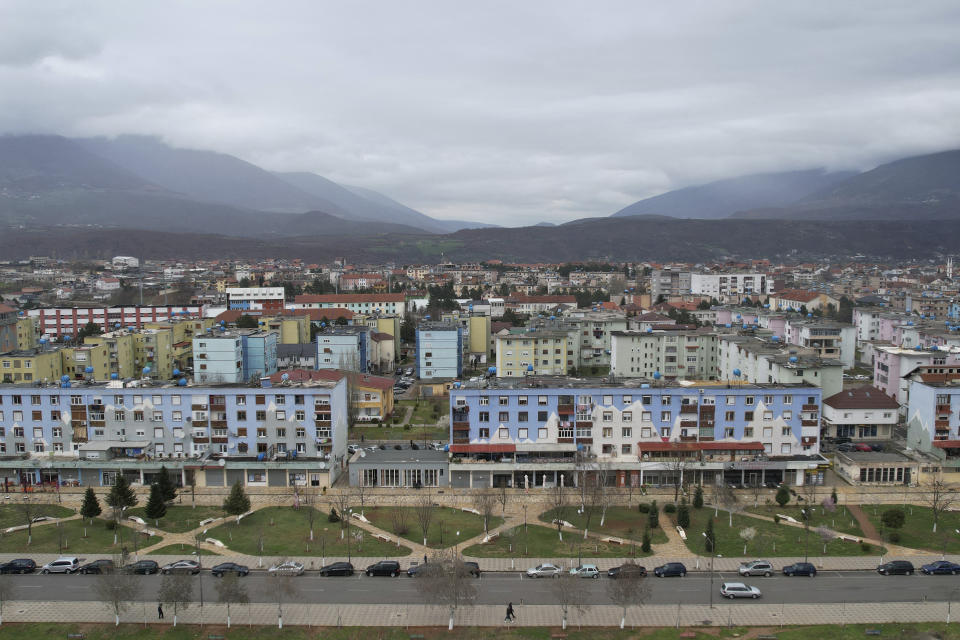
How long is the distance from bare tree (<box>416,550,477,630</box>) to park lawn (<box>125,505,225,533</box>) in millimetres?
12418

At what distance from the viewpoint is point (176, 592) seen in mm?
21109

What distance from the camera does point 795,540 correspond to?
27438 mm

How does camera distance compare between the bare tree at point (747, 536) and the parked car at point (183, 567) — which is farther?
the bare tree at point (747, 536)

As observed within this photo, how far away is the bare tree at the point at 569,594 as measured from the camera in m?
21.1

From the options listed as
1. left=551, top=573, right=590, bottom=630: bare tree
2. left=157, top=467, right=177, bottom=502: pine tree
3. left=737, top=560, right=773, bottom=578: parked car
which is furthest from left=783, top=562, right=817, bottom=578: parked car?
left=157, top=467, right=177, bottom=502: pine tree

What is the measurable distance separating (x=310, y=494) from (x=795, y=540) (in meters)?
20.5

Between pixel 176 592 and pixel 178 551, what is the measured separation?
630 centimetres

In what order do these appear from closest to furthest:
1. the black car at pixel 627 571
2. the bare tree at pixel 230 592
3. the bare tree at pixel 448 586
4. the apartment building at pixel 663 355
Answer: the bare tree at pixel 448 586
the bare tree at pixel 230 592
the black car at pixel 627 571
the apartment building at pixel 663 355

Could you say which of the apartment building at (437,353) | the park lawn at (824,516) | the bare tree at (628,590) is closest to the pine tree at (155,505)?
the bare tree at (628,590)

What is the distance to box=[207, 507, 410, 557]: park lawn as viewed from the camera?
2672cm

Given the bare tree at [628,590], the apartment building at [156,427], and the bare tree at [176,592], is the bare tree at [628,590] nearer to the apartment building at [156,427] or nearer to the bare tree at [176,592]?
the bare tree at [176,592]

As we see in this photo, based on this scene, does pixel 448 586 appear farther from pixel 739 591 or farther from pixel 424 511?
pixel 739 591

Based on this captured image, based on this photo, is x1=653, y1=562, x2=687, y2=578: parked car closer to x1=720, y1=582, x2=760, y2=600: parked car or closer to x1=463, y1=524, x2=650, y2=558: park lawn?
x1=463, y1=524, x2=650, y2=558: park lawn

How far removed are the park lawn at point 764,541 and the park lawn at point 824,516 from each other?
0.91m
